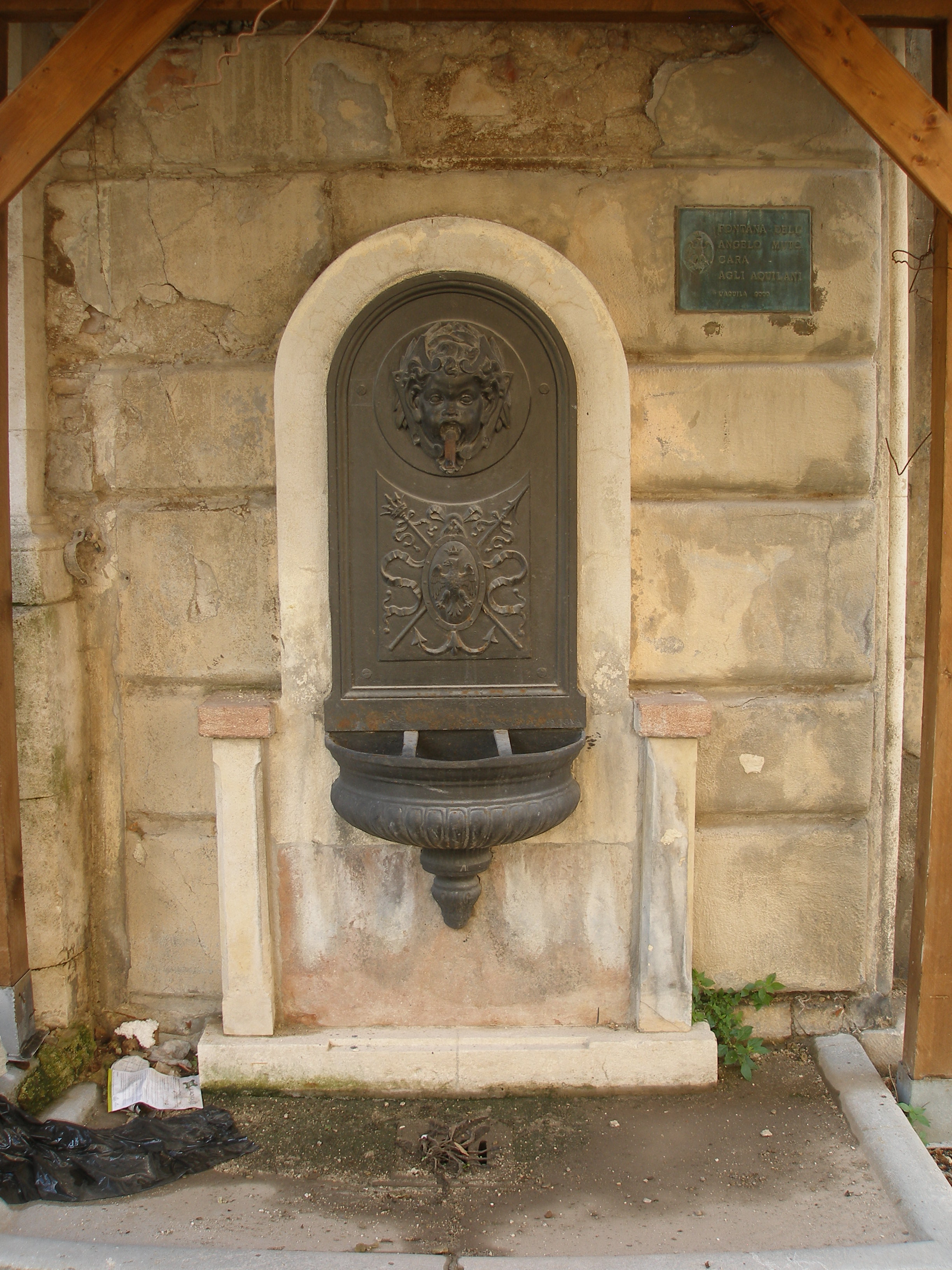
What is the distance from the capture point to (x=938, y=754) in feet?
8.66

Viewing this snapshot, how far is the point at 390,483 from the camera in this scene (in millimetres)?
2740

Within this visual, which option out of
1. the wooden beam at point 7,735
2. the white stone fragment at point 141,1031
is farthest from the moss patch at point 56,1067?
the wooden beam at point 7,735

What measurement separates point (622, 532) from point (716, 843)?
3.45 ft

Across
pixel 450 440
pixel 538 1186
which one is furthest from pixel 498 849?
pixel 450 440

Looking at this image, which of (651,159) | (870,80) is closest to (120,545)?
(651,159)

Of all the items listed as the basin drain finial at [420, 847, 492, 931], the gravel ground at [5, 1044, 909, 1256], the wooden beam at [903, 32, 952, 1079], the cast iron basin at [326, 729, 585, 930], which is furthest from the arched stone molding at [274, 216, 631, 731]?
the gravel ground at [5, 1044, 909, 1256]

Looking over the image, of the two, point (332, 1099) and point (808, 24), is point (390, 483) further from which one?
point (332, 1099)

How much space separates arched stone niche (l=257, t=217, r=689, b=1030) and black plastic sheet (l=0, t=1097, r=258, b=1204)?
16.5 inches

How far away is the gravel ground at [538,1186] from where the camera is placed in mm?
2316

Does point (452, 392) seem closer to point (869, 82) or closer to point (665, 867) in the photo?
point (869, 82)

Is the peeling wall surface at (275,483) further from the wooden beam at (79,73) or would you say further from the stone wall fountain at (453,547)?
the wooden beam at (79,73)

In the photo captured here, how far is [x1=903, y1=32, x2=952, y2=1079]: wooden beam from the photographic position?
255cm

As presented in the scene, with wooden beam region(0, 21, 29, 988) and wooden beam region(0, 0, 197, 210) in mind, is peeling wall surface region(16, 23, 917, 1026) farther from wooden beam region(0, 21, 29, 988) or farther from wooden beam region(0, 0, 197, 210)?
wooden beam region(0, 0, 197, 210)

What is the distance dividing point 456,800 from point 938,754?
4.46 ft
